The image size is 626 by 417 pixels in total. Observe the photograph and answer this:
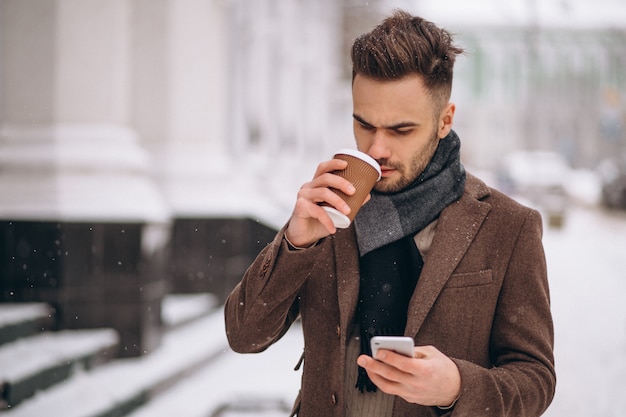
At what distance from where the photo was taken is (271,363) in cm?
592

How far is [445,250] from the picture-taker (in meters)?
1.56

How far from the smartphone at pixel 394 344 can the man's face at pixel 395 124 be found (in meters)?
0.49

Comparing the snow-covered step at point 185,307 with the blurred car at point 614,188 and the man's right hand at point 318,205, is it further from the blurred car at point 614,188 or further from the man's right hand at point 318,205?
the blurred car at point 614,188

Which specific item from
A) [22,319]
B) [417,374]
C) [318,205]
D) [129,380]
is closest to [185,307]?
[129,380]

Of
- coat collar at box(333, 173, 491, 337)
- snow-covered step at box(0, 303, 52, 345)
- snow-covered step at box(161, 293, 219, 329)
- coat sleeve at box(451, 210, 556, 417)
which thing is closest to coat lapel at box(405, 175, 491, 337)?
coat collar at box(333, 173, 491, 337)

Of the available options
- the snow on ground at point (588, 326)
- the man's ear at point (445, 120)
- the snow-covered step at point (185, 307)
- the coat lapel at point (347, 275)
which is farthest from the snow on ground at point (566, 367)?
the man's ear at point (445, 120)

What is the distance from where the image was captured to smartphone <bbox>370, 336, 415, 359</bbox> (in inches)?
46.7

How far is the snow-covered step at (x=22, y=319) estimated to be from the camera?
4430 millimetres

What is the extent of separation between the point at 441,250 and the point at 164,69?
19.2 ft

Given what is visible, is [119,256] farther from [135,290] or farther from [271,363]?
[271,363]

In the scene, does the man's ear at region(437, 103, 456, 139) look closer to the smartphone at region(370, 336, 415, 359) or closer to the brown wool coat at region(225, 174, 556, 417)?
the brown wool coat at region(225, 174, 556, 417)

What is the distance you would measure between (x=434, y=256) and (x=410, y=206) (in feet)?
0.46

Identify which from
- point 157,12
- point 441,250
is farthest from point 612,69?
point 441,250

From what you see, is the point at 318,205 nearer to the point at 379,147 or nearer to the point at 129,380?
the point at 379,147
